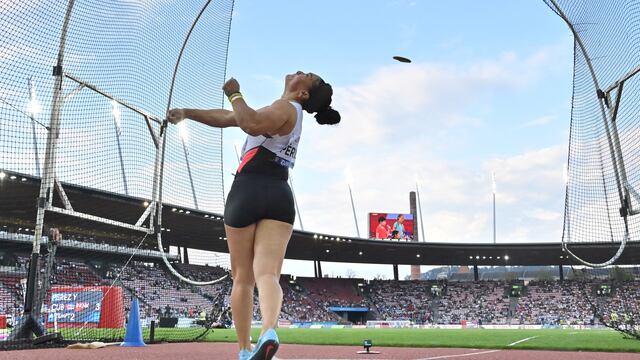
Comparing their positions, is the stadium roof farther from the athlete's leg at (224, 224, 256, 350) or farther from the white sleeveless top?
the white sleeveless top

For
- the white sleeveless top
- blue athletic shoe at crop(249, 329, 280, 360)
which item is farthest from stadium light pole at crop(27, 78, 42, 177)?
blue athletic shoe at crop(249, 329, 280, 360)

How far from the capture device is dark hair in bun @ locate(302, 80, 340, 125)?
14.1 ft

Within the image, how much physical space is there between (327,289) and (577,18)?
199ft

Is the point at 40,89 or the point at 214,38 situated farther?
the point at 214,38

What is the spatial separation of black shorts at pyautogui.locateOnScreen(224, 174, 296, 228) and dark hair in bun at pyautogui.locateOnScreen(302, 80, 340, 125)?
745 mm

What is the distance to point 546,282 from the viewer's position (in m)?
68.2

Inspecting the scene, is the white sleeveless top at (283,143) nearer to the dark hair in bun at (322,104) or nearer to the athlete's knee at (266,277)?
the dark hair in bun at (322,104)

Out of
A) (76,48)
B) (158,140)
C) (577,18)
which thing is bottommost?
(158,140)

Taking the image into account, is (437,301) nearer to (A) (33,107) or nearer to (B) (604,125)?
(B) (604,125)

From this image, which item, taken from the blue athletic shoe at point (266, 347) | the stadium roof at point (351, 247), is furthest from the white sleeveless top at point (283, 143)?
the stadium roof at point (351, 247)

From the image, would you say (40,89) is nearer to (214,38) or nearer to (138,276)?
(214,38)

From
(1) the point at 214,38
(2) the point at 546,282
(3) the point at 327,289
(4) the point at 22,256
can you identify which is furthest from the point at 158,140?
(2) the point at 546,282

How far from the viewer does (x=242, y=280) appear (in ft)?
13.7

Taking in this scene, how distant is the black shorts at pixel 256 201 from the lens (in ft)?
12.7
